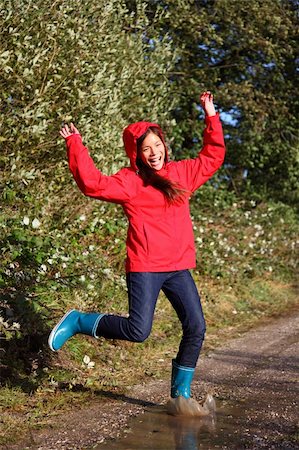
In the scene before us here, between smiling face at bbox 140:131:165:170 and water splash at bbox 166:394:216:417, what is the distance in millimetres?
1585

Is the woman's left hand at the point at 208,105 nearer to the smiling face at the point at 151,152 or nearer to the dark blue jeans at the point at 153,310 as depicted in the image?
the smiling face at the point at 151,152

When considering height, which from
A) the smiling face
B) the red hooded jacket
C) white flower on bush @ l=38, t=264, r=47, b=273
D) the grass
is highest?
the smiling face

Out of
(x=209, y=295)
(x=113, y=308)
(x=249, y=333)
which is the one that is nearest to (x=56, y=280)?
(x=113, y=308)

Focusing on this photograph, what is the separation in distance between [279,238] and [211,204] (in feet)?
4.62

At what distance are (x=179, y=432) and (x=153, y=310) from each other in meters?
0.80

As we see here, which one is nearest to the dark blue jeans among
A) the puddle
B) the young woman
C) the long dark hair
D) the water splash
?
the young woman

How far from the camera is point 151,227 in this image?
4.28 m

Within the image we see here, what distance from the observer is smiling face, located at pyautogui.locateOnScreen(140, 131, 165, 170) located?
4430 mm

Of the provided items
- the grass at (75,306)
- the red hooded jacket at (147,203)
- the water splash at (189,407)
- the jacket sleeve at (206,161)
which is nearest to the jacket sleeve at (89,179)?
the red hooded jacket at (147,203)

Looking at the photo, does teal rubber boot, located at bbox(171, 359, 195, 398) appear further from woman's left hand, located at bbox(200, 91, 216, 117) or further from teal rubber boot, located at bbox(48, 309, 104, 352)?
woman's left hand, located at bbox(200, 91, 216, 117)

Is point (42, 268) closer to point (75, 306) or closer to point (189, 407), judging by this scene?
point (75, 306)

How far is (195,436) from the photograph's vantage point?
3.88 meters

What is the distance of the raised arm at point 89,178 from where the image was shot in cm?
413

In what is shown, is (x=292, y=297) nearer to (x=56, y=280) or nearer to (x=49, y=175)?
(x=49, y=175)
